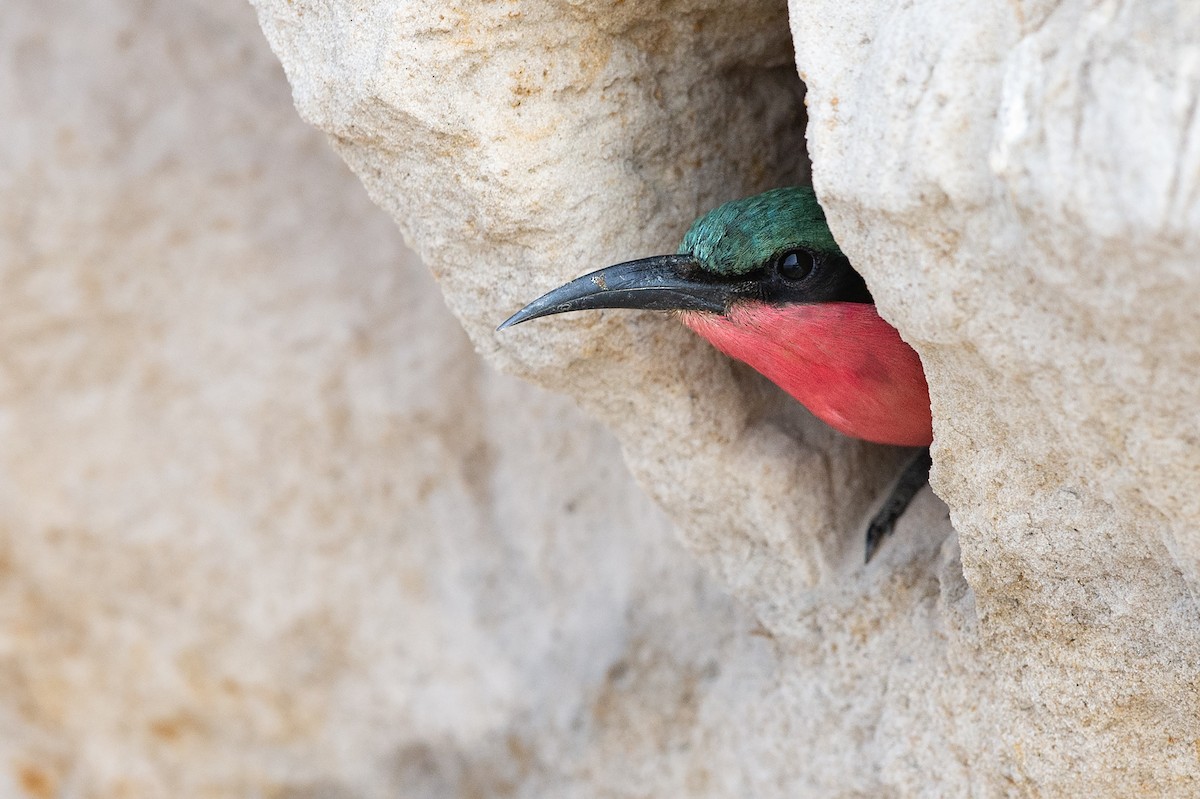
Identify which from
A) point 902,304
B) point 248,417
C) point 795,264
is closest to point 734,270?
point 795,264

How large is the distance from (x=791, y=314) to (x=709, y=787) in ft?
3.19

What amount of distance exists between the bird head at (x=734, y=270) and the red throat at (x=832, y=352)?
0.03 m

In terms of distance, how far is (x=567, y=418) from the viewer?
8.79ft

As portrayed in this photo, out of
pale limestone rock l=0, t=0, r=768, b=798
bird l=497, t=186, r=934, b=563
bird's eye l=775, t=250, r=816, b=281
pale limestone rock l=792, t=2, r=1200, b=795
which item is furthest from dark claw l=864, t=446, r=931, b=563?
pale limestone rock l=0, t=0, r=768, b=798

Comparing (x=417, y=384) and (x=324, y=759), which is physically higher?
(x=417, y=384)

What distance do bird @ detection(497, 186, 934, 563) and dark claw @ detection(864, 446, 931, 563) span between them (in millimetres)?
223

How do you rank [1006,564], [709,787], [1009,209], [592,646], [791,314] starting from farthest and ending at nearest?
1. [592,646]
2. [709,787]
3. [791,314]
4. [1006,564]
5. [1009,209]

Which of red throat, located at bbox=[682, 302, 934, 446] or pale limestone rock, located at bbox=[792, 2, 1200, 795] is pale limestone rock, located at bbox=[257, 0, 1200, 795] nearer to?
pale limestone rock, located at bbox=[792, 2, 1200, 795]

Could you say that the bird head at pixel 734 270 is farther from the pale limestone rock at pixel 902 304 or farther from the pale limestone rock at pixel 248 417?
the pale limestone rock at pixel 248 417

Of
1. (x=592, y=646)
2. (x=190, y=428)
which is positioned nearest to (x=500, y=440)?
(x=592, y=646)

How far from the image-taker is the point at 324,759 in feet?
9.63

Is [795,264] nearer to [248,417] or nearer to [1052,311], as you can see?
[1052,311]

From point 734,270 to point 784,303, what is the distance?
110 millimetres

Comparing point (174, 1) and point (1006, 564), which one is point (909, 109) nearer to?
point (1006, 564)
